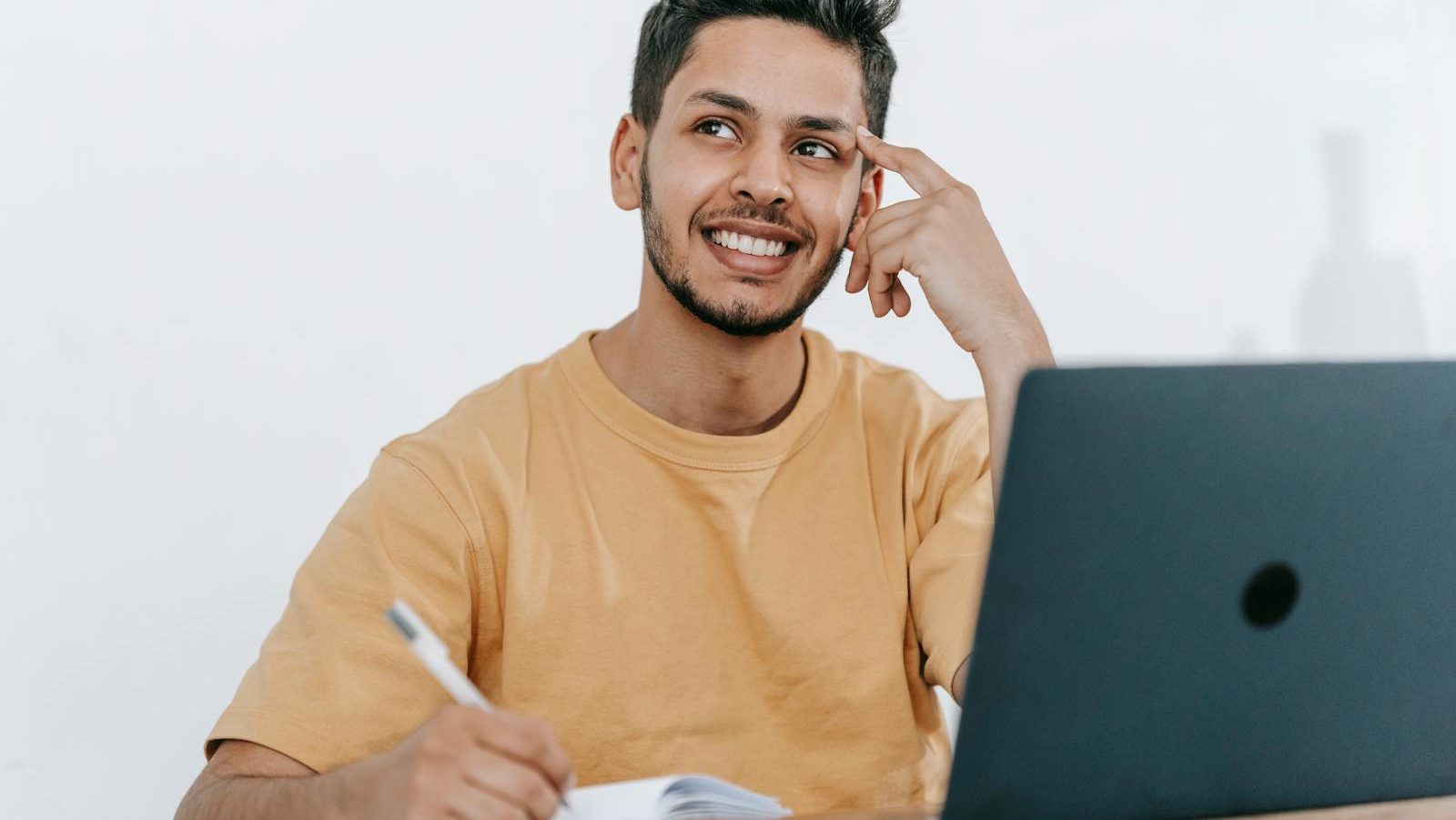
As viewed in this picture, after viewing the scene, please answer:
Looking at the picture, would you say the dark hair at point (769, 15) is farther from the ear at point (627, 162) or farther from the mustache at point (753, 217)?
the mustache at point (753, 217)

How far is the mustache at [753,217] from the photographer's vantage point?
157 centimetres

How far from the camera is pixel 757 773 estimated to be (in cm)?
143

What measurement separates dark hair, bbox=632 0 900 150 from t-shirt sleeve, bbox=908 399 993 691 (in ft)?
1.40

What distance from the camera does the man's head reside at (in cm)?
158

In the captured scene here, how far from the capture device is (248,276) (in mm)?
1884

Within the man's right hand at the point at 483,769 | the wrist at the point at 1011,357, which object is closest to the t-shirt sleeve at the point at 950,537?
the wrist at the point at 1011,357

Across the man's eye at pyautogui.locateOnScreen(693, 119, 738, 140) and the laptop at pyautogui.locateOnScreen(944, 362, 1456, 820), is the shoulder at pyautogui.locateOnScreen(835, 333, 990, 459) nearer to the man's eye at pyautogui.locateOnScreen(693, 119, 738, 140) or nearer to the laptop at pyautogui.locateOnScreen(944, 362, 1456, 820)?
the man's eye at pyautogui.locateOnScreen(693, 119, 738, 140)

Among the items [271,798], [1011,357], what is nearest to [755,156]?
[1011,357]

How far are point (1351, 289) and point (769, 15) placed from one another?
1.68 meters

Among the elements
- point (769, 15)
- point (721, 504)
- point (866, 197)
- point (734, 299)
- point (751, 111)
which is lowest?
point (721, 504)

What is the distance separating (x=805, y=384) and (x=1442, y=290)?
6.26 ft

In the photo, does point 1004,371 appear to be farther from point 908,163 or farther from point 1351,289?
point 1351,289

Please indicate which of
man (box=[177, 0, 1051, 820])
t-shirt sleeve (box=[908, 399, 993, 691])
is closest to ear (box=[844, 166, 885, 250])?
man (box=[177, 0, 1051, 820])

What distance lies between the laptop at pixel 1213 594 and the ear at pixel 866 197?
0.95 m
